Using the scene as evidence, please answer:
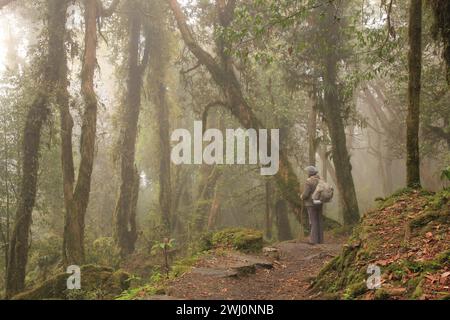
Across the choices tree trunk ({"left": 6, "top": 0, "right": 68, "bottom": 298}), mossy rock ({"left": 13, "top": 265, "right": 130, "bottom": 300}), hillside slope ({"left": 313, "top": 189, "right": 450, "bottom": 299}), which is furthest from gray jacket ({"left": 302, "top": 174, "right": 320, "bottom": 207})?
→ tree trunk ({"left": 6, "top": 0, "right": 68, "bottom": 298})

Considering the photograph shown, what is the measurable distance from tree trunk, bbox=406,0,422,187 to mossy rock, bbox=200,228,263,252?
3897 mm

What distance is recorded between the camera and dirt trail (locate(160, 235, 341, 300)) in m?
7.00

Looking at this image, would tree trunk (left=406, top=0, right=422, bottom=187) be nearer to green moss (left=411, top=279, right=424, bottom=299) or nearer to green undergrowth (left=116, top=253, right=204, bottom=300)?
green moss (left=411, top=279, right=424, bottom=299)

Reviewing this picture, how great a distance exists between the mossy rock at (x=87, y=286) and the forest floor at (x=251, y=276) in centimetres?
297

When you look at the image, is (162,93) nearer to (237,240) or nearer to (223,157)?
(223,157)

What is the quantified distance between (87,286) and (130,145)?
377 inches

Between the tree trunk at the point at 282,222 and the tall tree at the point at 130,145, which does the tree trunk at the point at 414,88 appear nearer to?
the tree trunk at the point at 282,222

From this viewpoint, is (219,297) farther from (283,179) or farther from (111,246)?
(111,246)

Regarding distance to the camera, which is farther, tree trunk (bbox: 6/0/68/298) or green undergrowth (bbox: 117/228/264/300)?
tree trunk (bbox: 6/0/68/298)

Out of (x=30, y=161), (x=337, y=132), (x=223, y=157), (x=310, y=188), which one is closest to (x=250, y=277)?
(x=310, y=188)

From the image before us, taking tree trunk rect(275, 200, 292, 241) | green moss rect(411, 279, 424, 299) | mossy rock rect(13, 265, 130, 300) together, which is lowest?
mossy rock rect(13, 265, 130, 300)

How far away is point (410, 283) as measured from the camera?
482 cm
